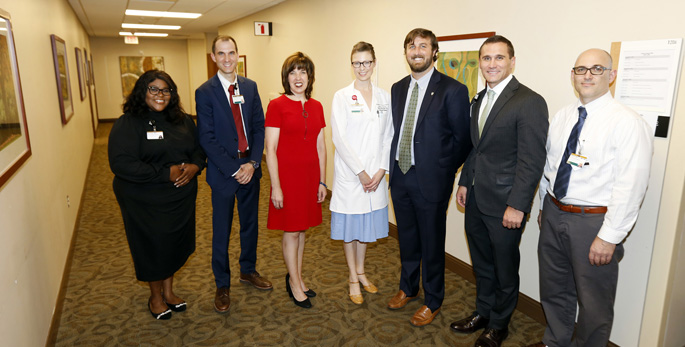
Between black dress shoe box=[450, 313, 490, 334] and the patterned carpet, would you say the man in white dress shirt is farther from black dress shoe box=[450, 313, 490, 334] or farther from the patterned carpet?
the patterned carpet

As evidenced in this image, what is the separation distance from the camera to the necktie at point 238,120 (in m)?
3.00

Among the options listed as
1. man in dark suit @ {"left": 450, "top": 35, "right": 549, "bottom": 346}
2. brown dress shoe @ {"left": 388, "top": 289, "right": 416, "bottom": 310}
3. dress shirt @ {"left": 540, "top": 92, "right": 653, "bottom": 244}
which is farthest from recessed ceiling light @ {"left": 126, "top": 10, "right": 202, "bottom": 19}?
dress shirt @ {"left": 540, "top": 92, "right": 653, "bottom": 244}

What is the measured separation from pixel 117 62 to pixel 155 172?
14965mm

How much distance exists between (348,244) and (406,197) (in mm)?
605

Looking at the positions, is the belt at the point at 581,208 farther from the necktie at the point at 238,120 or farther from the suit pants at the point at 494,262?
the necktie at the point at 238,120

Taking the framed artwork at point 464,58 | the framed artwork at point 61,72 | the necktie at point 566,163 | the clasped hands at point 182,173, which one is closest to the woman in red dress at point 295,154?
the clasped hands at point 182,173

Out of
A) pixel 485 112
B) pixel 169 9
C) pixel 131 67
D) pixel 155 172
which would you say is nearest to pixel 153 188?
pixel 155 172

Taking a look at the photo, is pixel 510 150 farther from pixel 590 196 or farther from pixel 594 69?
pixel 594 69

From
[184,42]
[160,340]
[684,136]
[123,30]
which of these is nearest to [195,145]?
[160,340]

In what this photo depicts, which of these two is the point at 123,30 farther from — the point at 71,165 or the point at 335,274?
the point at 335,274

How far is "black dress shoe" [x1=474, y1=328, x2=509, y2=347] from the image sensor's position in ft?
8.73

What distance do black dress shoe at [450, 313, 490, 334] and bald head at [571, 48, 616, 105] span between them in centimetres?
157

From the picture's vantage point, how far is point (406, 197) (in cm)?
294

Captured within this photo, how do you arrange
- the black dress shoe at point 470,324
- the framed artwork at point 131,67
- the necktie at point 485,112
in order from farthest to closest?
the framed artwork at point 131,67
the black dress shoe at point 470,324
the necktie at point 485,112
